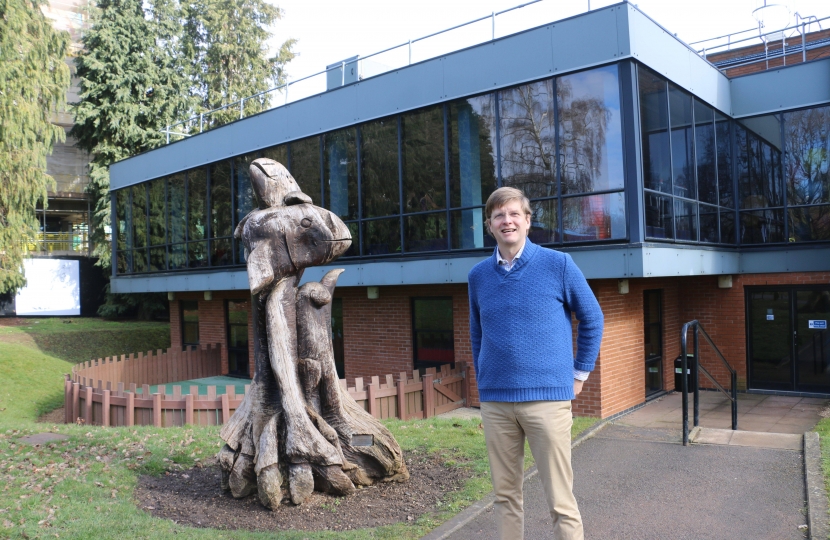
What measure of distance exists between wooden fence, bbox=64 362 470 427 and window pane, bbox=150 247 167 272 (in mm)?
6838

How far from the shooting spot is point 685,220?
34.9 feet

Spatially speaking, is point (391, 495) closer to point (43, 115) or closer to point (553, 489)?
point (553, 489)

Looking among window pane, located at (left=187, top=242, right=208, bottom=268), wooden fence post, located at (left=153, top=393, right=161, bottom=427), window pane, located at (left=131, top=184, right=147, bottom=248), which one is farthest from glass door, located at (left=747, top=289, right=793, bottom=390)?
window pane, located at (left=131, top=184, right=147, bottom=248)

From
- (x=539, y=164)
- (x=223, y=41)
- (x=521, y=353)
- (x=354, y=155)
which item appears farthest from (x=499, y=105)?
(x=223, y=41)

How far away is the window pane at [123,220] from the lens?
18.8 m

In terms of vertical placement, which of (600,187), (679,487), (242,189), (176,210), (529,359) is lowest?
(679,487)

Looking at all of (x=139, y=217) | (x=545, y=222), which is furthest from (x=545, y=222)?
(x=139, y=217)

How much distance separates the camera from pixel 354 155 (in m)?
12.5

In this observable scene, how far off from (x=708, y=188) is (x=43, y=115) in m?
16.7

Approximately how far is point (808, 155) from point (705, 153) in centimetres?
197

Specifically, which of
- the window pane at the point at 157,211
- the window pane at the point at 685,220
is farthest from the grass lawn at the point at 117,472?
the window pane at the point at 157,211

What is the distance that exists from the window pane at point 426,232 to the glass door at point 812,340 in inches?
255

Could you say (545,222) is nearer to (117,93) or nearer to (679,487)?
(679,487)

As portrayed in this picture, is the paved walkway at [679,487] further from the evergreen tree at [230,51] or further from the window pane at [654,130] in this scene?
the evergreen tree at [230,51]
